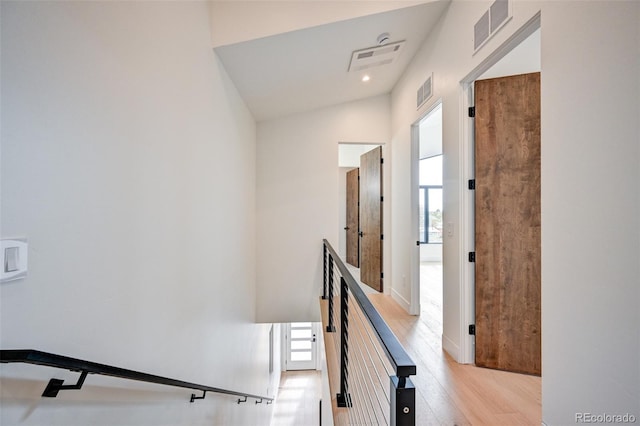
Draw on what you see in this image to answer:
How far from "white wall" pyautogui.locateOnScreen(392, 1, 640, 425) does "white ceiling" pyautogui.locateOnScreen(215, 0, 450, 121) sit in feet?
3.87

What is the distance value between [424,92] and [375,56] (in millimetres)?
667

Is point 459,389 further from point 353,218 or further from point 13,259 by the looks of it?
point 353,218

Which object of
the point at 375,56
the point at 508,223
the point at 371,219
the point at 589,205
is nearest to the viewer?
the point at 589,205

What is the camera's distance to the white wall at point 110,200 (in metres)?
0.87

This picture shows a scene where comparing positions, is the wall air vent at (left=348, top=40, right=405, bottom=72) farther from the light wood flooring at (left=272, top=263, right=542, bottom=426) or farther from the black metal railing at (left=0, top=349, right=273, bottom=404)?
the black metal railing at (left=0, top=349, right=273, bottom=404)

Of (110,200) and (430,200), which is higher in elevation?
(430,200)

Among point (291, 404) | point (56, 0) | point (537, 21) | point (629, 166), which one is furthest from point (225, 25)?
point (291, 404)

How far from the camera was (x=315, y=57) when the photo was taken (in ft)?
10.3

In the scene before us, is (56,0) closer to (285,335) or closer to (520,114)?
(520,114)

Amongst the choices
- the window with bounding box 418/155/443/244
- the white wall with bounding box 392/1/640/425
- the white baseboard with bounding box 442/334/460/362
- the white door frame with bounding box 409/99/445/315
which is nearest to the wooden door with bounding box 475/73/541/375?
the white baseboard with bounding box 442/334/460/362

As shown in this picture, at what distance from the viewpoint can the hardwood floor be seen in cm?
193

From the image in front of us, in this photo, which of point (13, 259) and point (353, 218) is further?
Result: point (353, 218)

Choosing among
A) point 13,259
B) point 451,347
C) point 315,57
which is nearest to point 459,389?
point 451,347

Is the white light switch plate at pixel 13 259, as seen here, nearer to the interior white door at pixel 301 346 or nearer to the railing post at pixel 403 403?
the railing post at pixel 403 403
